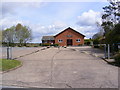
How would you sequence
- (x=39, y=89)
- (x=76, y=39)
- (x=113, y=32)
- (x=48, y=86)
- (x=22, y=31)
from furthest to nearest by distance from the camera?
(x=76, y=39) < (x=22, y=31) < (x=113, y=32) < (x=48, y=86) < (x=39, y=89)

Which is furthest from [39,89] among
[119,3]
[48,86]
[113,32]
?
[119,3]

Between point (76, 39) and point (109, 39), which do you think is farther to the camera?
point (76, 39)

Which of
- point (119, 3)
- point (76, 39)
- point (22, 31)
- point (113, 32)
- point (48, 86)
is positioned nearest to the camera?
point (48, 86)

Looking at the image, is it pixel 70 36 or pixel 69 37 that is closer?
pixel 70 36

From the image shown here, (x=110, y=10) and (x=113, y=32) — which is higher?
(x=110, y=10)

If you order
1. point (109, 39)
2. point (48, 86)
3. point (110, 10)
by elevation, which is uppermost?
point (110, 10)

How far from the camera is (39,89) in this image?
7.26 metres

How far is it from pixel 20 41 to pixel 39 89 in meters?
61.8

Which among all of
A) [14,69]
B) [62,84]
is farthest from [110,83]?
[14,69]

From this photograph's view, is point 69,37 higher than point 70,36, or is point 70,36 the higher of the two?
point 70,36

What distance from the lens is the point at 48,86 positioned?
7.79 m

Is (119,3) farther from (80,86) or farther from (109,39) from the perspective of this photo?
(80,86)

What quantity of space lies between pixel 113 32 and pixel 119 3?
6.52 metres

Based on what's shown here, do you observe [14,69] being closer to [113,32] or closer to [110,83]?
[110,83]
